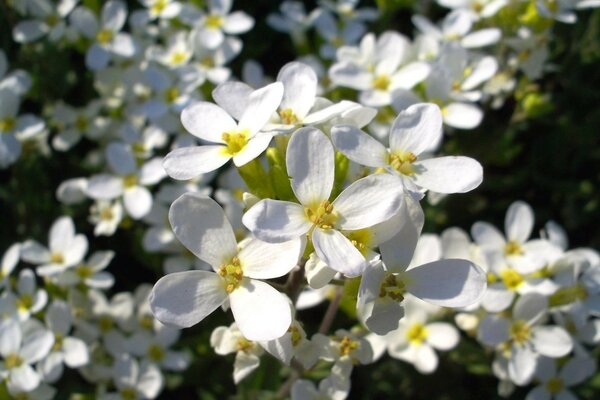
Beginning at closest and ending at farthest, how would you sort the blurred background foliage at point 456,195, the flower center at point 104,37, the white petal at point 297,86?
the white petal at point 297,86 → the blurred background foliage at point 456,195 → the flower center at point 104,37

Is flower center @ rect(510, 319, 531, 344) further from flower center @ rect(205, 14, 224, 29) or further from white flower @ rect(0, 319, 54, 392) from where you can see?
flower center @ rect(205, 14, 224, 29)

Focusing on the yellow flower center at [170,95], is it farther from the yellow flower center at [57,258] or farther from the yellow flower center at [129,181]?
the yellow flower center at [57,258]

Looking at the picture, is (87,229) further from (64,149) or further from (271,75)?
(271,75)

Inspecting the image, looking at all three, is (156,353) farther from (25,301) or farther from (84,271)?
(25,301)

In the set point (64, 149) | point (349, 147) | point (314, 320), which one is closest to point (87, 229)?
point (64, 149)

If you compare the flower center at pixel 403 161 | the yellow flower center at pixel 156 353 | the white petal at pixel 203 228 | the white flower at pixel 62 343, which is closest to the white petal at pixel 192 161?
the white petal at pixel 203 228

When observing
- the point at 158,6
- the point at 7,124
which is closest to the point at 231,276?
the point at 7,124

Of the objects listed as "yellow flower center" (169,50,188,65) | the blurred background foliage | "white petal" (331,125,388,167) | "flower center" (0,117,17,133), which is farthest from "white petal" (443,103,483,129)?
"flower center" (0,117,17,133)
